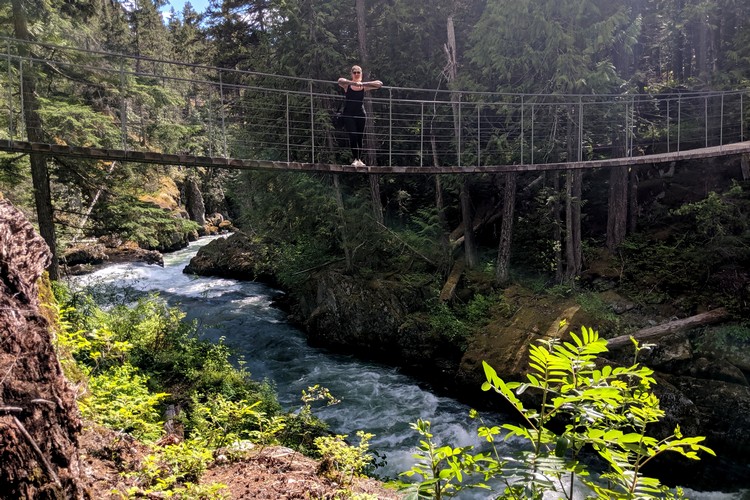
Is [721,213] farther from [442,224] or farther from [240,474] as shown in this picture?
[240,474]

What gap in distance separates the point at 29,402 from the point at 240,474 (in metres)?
1.63

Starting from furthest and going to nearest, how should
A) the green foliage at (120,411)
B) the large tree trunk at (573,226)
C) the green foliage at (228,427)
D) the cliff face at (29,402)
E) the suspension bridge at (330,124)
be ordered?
the large tree trunk at (573,226), the suspension bridge at (330,124), the green foliage at (228,427), the green foliage at (120,411), the cliff face at (29,402)

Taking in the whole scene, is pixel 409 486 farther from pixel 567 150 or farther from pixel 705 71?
pixel 705 71

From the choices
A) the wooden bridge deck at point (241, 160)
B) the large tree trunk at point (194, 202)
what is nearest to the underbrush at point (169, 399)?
the wooden bridge deck at point (241, 160)

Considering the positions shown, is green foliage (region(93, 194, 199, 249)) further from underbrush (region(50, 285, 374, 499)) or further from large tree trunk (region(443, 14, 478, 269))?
large tree trunk (region(443, 14, 478, 269))

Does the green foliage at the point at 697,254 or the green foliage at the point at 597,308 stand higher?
the green foliage at the point at 697,254

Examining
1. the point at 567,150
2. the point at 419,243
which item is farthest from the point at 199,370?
the point at 567,150

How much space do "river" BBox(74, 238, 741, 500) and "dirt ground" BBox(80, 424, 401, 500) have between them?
1695 millimetres

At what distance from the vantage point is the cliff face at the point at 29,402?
167 centimetres

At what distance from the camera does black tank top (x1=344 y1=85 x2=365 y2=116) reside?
5961mm

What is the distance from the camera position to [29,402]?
5.92ft

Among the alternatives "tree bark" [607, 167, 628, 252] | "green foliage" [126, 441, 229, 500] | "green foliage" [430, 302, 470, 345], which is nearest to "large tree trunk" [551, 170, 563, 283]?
"tree bark" [607, 167, 628, 252]

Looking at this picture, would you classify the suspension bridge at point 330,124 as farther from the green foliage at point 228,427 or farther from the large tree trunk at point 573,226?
the green foliage at point 228,427

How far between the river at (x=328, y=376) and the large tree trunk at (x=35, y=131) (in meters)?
1.79
